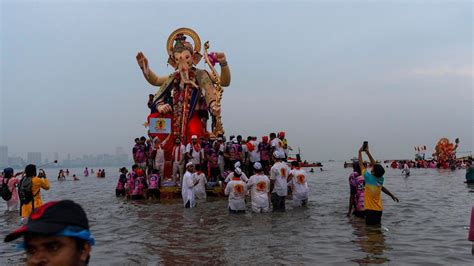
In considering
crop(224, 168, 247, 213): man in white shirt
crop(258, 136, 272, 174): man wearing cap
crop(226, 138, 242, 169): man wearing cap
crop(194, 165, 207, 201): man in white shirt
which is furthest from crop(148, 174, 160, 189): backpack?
crop(224, 168, 247, 213): man in white shirt

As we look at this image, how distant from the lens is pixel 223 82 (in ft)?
53.2

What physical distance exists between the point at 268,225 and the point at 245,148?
239 inches

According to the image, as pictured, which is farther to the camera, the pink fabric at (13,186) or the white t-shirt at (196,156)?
the white t-shirt at (196,156)

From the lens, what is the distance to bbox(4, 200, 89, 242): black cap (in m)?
2.00

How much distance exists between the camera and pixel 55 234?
2.03m

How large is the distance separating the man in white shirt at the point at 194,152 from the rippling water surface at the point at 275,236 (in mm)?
2521

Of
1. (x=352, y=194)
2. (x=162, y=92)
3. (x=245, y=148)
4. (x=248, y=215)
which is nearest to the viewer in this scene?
(x=352, y=194)

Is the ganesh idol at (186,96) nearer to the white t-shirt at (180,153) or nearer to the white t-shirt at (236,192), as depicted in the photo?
the white t-shirt at (180,153)

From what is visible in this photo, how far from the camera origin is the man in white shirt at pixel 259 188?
34.5ft

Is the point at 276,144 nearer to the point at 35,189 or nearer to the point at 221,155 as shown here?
the point at 221,155

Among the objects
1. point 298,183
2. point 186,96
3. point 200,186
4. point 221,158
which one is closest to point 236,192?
point 298,183

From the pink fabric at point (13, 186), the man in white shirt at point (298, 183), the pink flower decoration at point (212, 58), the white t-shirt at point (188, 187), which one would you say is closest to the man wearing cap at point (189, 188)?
the white t-shirt at point (188, 187)

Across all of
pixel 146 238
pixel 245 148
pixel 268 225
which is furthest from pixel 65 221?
pixel 245 148

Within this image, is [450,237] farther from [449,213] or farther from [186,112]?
[186,112]
